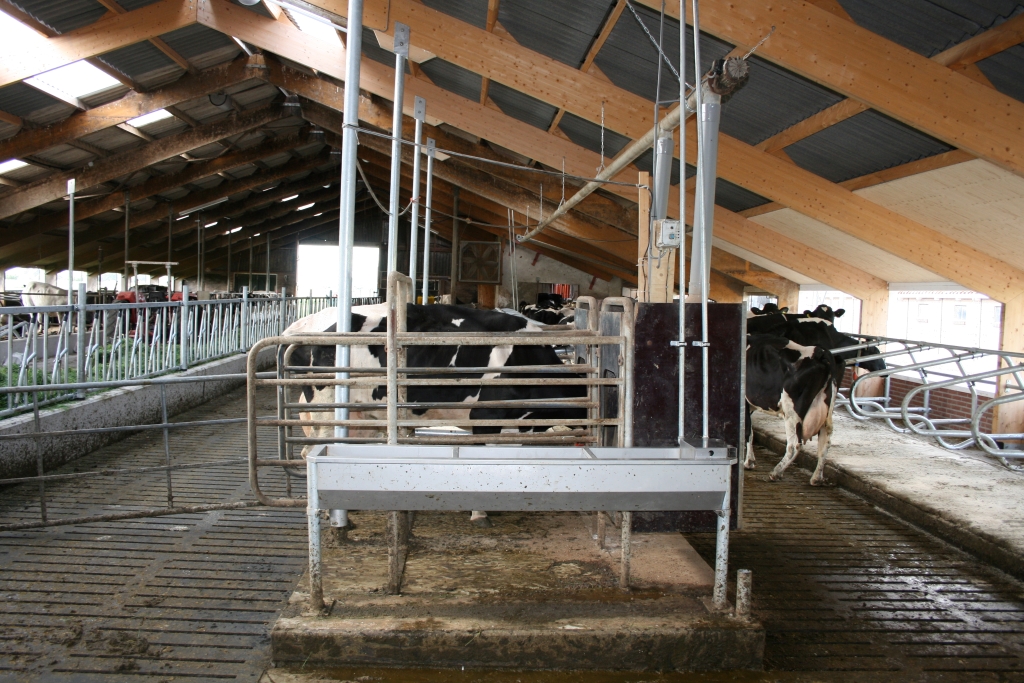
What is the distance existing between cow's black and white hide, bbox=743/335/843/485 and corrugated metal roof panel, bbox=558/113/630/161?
453 centimetres

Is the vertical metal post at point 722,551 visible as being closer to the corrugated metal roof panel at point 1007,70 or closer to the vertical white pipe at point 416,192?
the corrugated metal roof panel at point 1007,70

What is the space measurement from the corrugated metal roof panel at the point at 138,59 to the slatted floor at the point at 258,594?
8539 mm

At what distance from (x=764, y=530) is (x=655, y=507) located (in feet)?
7.56

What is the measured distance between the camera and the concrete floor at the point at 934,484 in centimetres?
454

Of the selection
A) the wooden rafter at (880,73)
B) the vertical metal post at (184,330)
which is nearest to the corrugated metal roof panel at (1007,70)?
the wooden rafter at (880,73)

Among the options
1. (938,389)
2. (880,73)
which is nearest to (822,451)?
(880,73)

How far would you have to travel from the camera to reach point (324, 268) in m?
35.3

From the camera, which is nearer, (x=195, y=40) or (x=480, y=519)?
(x=480, y=519)

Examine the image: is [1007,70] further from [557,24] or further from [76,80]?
[76,80]

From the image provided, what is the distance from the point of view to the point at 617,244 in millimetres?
17125

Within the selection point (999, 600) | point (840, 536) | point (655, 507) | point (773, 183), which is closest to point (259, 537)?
point (655, 507)

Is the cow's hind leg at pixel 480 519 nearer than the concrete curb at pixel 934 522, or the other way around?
the concrete curb at pixel 934 522

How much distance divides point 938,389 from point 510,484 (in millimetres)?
9478

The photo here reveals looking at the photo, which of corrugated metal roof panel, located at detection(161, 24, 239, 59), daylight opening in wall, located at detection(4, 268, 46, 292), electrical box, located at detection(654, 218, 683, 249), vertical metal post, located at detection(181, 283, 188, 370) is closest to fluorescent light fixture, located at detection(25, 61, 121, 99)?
corrugated metal roof panel, located at detection(161, 24, 239, 59)
